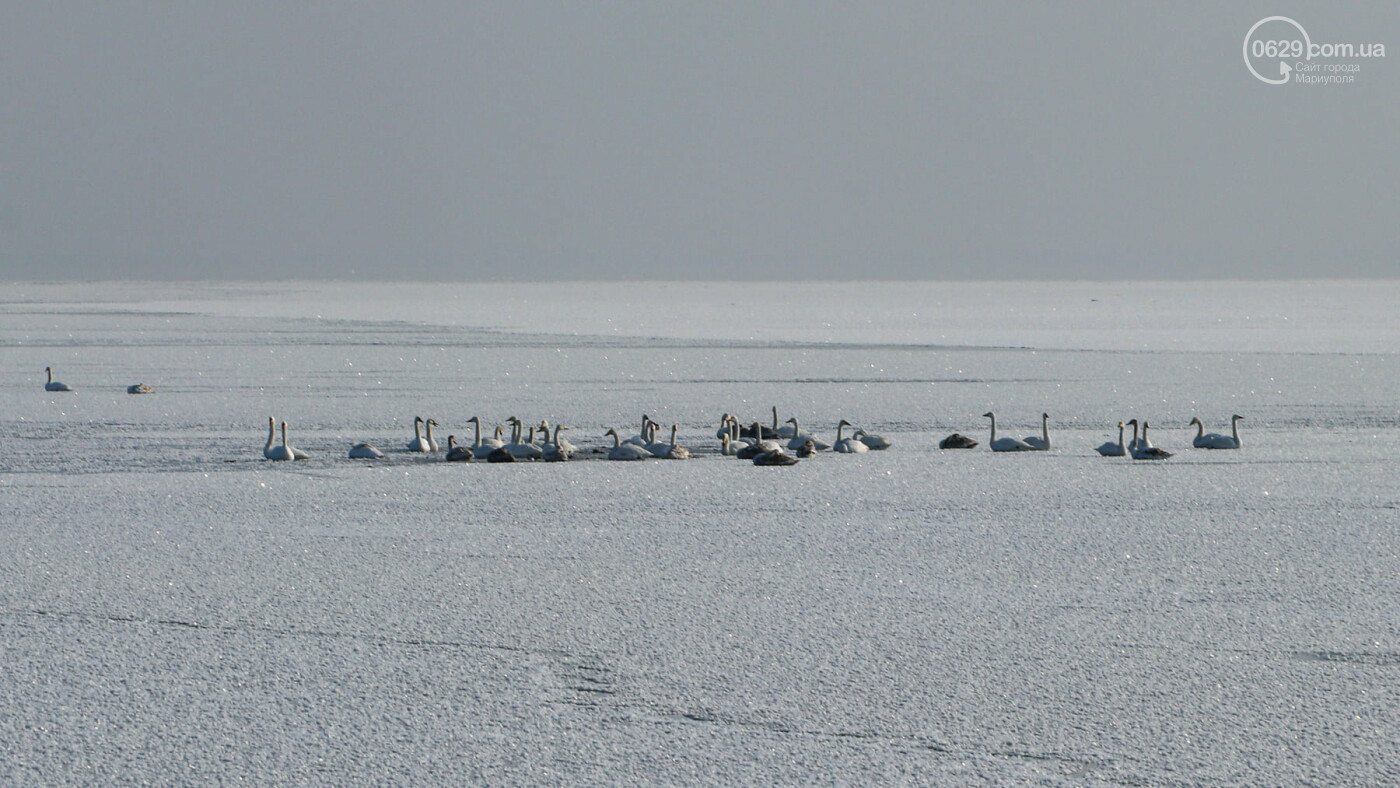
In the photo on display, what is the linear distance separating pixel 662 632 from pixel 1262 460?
7.04 metres

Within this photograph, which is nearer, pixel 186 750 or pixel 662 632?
pixel 186 750

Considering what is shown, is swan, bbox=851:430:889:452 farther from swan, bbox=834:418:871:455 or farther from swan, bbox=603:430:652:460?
swan, bbox=603:430:652:460

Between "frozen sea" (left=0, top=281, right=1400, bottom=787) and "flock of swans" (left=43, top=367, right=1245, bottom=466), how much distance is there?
0.77ft

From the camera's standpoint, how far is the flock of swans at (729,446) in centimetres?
1190

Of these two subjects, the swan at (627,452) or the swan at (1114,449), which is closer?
the swan at (627,452)

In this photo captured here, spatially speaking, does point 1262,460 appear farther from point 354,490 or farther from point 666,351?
point 666,351

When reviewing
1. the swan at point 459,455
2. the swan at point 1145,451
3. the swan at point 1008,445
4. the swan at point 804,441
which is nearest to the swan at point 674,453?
the swan at point 804,441

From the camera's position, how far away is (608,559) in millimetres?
7734

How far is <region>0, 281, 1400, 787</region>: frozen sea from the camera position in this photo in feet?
15.5

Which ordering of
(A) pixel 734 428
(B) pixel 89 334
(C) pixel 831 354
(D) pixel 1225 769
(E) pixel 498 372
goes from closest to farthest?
(D) pixel 1225 769
(A) pixel 734 428
(E) pixel 498 372
(C) pixel 831 354
(B) pixel 89 334

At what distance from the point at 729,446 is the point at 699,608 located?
583cm

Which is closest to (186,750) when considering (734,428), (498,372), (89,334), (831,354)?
(734,428)

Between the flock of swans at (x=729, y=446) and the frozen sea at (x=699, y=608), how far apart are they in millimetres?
233

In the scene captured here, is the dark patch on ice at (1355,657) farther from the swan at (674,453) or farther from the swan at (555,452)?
the swan at (555,452)
